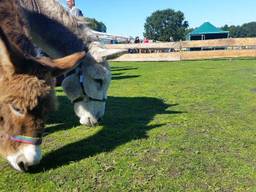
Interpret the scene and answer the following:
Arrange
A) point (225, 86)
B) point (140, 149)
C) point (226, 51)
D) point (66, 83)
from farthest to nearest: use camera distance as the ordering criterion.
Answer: point (226, 51), point (225, 86), point (66, 83), point (140, 149)

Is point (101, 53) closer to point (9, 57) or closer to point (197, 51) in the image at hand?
point (9, 57)

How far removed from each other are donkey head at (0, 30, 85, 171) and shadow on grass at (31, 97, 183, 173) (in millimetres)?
470

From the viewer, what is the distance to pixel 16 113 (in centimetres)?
440

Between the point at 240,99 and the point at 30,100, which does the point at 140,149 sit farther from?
the point at 240,99


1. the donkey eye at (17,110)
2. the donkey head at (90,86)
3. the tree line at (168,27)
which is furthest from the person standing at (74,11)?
the tree line at (168,27)

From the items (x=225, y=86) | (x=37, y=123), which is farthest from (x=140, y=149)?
(x=225, y=86)

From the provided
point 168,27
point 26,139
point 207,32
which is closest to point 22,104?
point 26,139

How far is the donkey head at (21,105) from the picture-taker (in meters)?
4.34

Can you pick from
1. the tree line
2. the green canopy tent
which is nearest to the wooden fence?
the green canopy tent

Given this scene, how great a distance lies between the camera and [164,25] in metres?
113

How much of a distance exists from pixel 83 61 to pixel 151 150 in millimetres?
2173

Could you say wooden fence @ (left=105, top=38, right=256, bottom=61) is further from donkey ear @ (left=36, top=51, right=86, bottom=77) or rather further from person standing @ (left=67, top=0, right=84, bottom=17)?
donkey ear @ (left=36, top=51, right=86, bottom=77)

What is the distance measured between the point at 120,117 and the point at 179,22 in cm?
10781

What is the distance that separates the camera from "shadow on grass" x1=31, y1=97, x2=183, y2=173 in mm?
5367
